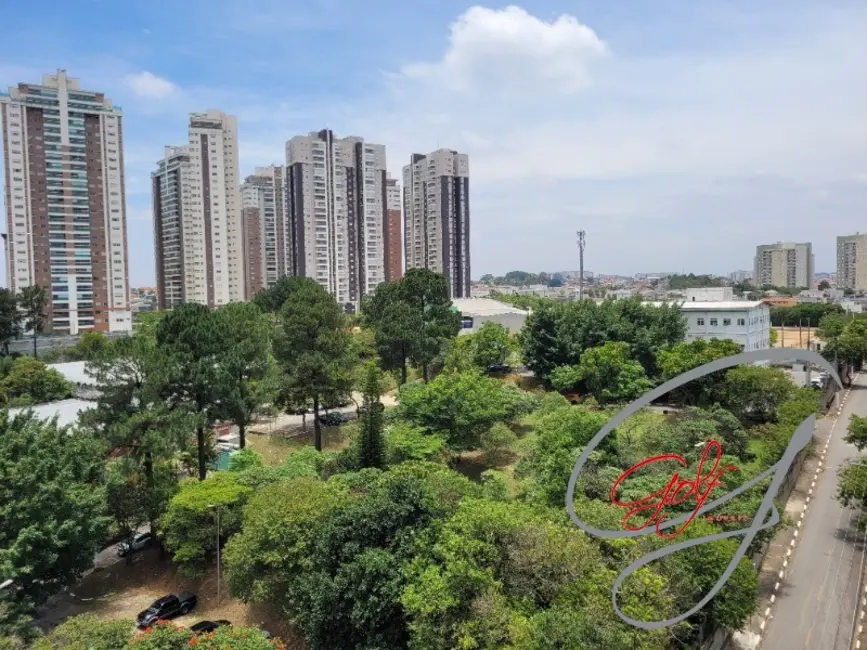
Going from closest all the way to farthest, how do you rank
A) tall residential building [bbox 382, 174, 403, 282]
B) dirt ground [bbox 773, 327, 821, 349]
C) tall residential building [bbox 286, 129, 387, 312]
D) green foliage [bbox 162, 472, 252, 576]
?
1. green foliage [bbox 162, 472, 252, 576]
2. dirt ground [bbox 773, 327, 821, 349]
3. tall residential building [bbox 286, 129, 387, 312]
4. tall residential building [bbox 382, 174, 403, 282]

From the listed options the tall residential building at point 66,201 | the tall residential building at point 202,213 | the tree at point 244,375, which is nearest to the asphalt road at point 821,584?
the tree at point 244,375

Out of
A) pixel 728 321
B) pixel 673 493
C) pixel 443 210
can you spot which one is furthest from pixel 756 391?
pixel 443 210

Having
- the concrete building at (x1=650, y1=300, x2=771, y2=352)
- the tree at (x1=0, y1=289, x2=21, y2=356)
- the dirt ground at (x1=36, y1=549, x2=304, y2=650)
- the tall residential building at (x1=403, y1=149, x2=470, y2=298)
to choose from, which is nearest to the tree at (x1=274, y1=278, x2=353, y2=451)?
the dirt ground at (x1=36, y1=549, x2=304, y2=650)

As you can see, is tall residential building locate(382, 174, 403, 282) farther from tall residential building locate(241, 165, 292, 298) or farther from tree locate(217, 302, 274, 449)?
tree locate(217, 302, 274, 449)

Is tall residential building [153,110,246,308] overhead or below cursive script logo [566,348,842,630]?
overhead

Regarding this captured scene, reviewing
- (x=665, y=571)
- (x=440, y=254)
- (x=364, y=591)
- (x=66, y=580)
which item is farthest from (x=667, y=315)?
(x=440, y=254)

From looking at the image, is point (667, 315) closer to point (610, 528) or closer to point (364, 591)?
point (610, 528)
